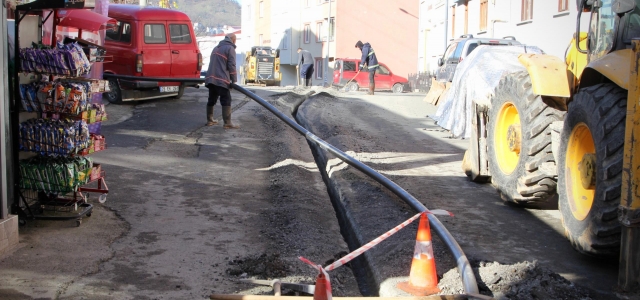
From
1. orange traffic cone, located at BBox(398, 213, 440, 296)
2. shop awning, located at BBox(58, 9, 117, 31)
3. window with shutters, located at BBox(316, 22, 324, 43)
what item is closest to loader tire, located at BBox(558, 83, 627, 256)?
orange traffic cone, located at BBox(398, 213, 440, 296)

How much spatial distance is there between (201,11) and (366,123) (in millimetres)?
114084

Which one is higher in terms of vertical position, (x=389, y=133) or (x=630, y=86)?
(x=630, y=86)

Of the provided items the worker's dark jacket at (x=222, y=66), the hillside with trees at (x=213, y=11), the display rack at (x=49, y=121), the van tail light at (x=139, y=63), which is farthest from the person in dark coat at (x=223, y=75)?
the hillside with trees at (x=213, y=11)

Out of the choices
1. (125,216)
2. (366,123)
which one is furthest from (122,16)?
(125,216)

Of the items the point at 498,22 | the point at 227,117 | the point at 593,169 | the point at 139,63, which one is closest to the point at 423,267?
the point at 593,169

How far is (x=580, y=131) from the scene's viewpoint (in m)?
5.92

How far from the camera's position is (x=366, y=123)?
1543 centimetres

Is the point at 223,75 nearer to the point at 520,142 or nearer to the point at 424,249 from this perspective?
the point at 520,142

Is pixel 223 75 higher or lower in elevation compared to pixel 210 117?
higher

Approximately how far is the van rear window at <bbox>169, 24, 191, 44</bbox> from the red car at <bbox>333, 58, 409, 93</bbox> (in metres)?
20.5

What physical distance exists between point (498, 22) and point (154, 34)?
15144 mm

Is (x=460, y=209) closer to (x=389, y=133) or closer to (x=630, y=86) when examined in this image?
(x=630, y=86)

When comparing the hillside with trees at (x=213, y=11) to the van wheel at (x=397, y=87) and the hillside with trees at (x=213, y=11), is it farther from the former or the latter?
the van wheel at (x=397, y=87)

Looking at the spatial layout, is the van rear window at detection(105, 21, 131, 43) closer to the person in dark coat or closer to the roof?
the roof
